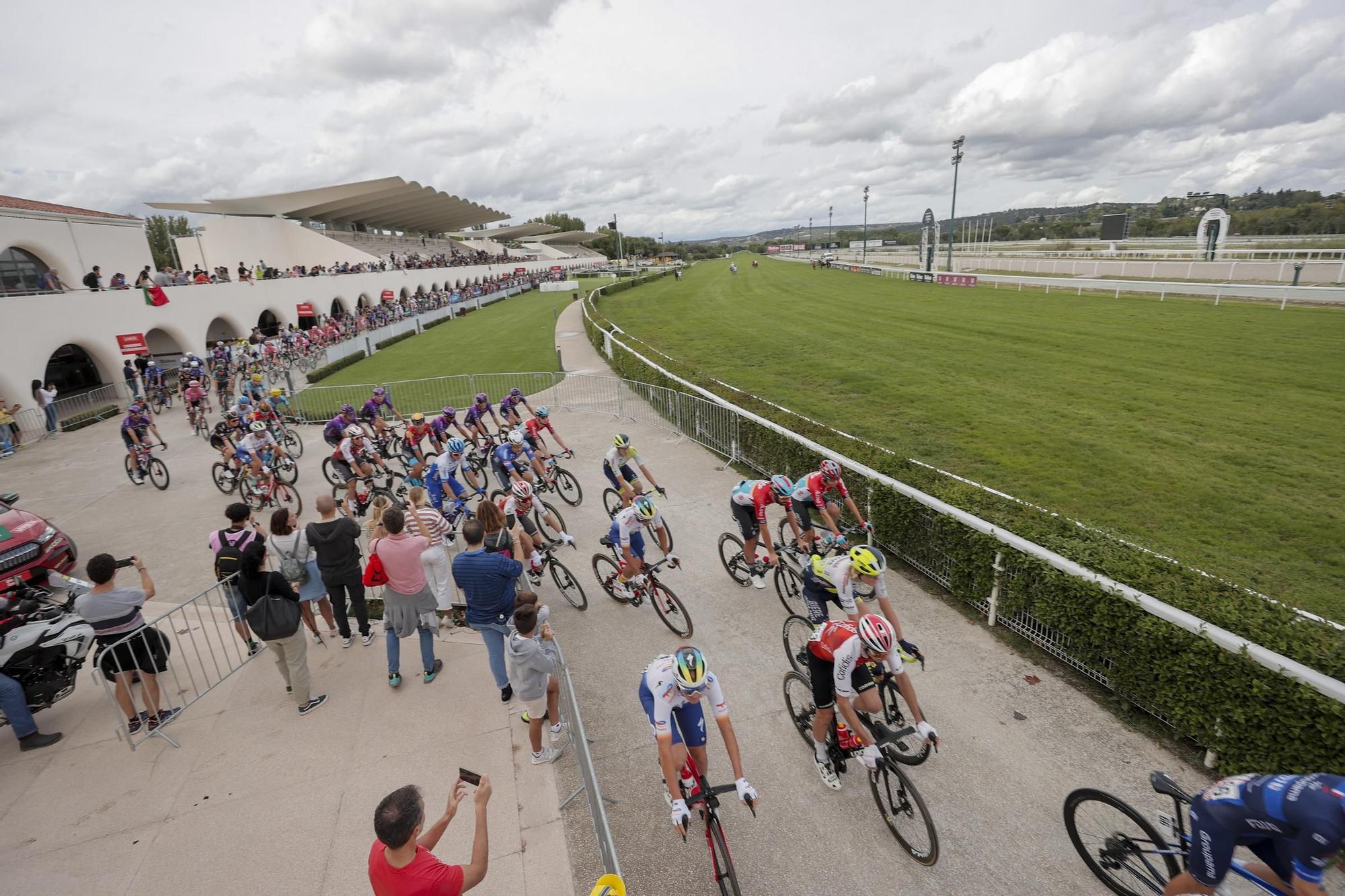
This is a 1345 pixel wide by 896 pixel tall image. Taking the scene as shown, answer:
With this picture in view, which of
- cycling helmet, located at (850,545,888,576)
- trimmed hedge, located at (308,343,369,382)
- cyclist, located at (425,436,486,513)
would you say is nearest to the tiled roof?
trimmed hedge, located at (308,343,369,382)

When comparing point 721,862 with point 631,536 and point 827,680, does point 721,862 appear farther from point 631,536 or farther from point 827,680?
point 631,536

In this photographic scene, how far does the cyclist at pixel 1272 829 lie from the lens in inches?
112

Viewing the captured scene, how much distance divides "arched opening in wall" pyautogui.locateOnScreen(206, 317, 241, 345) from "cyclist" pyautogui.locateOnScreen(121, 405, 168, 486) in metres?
21.4

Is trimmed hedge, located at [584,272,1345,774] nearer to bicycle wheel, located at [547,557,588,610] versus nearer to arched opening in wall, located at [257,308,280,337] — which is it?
bicycle wheel, located at [547,557,588,610]

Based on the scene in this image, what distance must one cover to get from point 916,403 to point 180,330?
30147 mm

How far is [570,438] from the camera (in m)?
15.0

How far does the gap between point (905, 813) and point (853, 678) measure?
1004mm

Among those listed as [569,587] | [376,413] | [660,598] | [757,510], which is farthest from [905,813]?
[376,413]

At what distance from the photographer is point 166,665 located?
582 cm

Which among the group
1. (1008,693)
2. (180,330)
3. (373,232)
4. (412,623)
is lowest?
(1008,693)

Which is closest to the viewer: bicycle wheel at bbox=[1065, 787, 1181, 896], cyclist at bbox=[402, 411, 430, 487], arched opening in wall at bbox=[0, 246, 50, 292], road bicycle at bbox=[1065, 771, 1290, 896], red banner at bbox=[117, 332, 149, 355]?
road bicycle at bbox=[1065, 771, 1290, 896]

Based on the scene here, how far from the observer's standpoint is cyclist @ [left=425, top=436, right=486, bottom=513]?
925cm

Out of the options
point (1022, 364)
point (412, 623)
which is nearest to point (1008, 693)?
point (412, 623)

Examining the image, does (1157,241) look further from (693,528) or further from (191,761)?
(191,761)
